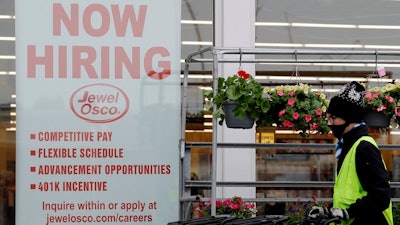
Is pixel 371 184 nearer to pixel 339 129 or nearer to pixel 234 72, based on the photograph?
pixel 339 129

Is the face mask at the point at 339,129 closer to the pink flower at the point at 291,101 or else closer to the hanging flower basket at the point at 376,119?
the pink flower at the point at 291,101

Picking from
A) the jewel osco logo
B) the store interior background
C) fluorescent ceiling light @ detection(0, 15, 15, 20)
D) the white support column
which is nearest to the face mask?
the store interior background

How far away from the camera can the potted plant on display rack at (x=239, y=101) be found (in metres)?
5.72

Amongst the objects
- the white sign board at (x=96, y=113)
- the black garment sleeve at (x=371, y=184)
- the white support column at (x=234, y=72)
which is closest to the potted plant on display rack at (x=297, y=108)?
the white support column at (x=234, y=72)

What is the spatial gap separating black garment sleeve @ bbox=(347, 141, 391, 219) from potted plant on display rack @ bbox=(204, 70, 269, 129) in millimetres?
1462

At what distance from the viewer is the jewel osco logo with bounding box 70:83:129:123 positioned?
654 centimetres

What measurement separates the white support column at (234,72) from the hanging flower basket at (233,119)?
96 centimetres

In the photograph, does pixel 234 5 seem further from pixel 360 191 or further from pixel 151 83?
pixel 360 191

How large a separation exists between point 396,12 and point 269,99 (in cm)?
224

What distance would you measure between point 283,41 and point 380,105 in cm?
165

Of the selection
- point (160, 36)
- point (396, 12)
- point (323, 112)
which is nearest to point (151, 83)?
point (160, 36)

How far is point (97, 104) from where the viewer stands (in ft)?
21.5

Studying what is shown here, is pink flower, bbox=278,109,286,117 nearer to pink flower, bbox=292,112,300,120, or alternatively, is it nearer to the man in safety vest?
pink flower, bbox=292,112,300,120

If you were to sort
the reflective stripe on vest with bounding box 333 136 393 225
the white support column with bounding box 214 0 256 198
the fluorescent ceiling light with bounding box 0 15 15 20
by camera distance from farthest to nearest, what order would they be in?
the white support column with bounding box 214 0 256 198 < the fluorescent ceiling light with bounding box 0 15 15 20 < the reflective stripe on vest with bounding box 333 136 393 225
